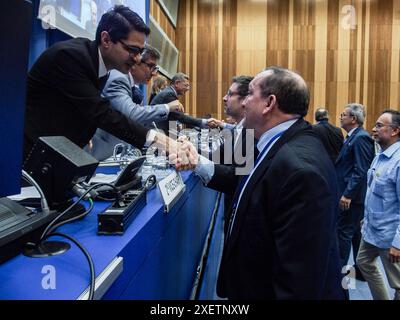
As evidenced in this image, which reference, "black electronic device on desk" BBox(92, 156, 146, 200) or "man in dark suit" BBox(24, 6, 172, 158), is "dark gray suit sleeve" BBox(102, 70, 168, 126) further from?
"black electronic device on desk" BBox(92, 156, 146, 200)

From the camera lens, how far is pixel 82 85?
55.1 inches

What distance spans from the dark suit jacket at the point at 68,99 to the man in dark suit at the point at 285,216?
0.57 meters

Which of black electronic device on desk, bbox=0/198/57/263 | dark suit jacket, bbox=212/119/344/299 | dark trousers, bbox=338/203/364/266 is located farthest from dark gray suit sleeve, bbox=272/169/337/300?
dark trousers, bbox=338/203/364/266

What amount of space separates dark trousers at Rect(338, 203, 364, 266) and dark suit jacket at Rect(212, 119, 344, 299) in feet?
7.24

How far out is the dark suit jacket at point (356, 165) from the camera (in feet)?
10.9

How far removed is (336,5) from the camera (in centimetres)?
875

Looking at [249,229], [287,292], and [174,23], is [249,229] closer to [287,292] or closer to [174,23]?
[287,292]

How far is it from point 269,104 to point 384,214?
151cm

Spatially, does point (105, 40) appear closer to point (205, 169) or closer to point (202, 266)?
point (205, 169)

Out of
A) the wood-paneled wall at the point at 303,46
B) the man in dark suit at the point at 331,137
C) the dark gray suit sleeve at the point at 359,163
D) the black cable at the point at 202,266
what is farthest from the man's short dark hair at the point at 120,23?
the wood-paneled wall at the point at 303,46

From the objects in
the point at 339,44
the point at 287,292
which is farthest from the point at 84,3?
the point at 339,44

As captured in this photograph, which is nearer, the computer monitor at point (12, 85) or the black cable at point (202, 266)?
the computer monitor at point (12, 85)

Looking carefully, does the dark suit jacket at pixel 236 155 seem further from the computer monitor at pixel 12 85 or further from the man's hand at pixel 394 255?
the computer monitor at pixel 12 85
